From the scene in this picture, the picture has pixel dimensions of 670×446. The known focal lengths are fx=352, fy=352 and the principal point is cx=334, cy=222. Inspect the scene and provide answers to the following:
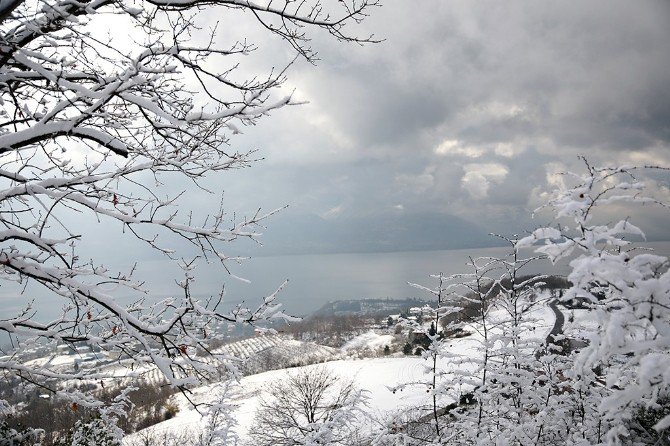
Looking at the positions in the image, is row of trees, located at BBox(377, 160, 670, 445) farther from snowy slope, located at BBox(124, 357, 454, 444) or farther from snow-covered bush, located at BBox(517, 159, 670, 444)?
snowy slope, located at BBox(124, 357, 454, 444)

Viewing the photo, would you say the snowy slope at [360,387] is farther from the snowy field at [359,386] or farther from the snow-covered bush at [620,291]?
the snow-covered bush at [620,291]

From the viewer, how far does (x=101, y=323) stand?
3.57 metres

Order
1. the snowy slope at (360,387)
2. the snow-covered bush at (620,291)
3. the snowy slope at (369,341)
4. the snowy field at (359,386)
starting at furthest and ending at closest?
the snowy slope at (369,341) → the snowy slope at (360,387) → the snowy field at (359,386) → the snow-covered bush at (620,291)

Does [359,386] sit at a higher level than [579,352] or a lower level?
lower

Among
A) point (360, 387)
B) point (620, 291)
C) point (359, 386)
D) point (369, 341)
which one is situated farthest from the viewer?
point (369, 341)

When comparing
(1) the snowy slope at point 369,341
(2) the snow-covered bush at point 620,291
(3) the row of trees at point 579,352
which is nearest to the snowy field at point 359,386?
(3) the row of trees at point 579,352

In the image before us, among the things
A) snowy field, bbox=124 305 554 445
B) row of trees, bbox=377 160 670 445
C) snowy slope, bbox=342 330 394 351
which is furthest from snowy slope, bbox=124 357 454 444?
snowy slope, bbox=342 330 394 351

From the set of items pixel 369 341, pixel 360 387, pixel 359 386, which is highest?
pixel 359 386

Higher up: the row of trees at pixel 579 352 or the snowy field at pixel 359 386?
the row of trees at pixel 579 352

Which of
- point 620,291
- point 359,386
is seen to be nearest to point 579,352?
point 620,291

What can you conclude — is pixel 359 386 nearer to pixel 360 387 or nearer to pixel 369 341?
pixel 360 387

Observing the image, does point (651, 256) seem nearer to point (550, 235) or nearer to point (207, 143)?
point (550, 235)

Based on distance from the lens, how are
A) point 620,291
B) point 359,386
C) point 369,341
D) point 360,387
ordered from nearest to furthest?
point 620,291 < point 359,386 < point 360,387 < point 369,341

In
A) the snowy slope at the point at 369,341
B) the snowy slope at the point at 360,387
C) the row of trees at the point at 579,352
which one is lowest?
the snowy slope at the point at 369,341
